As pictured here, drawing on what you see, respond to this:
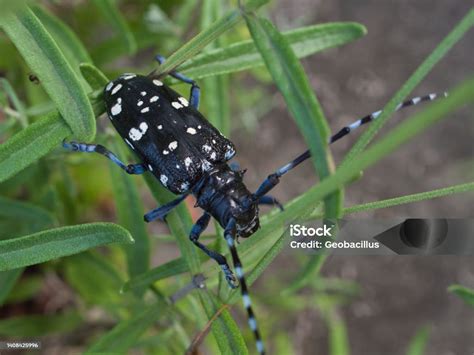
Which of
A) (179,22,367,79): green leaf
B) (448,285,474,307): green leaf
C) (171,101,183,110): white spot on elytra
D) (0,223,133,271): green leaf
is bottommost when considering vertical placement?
(448,285,474,307): green leaf

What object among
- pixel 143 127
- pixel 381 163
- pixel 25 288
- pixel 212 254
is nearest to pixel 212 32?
pixel 143 127

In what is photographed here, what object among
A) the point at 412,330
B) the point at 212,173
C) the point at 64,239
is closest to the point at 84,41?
the point at 212,173

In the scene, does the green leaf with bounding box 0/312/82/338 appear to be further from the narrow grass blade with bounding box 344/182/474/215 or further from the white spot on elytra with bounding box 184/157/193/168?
the narrow grass blade with bounding box 344/182/474/215

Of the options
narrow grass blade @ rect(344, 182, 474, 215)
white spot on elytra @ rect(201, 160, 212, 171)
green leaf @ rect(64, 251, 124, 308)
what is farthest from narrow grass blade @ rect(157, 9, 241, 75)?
green leaf @ rect(64, 251, 124, 308)

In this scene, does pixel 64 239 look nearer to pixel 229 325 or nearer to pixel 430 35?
pixel 229 325

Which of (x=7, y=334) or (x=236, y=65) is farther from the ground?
(x=236, y=65)

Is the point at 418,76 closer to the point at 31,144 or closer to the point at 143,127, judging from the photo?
the point at 143,127
